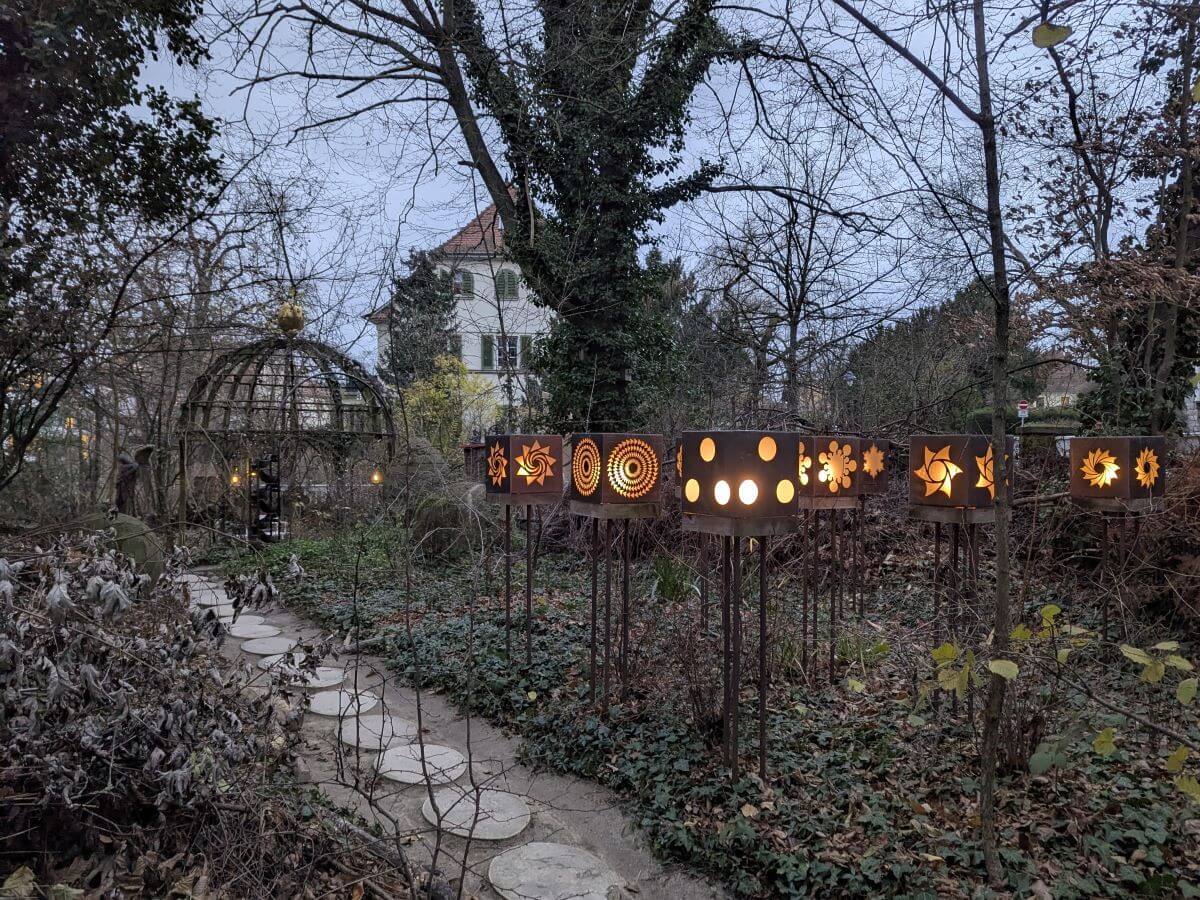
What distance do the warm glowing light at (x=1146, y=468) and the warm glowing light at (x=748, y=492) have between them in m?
3.57

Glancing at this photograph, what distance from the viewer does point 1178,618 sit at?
5.62 meters

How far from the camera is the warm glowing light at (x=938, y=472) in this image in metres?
3.99

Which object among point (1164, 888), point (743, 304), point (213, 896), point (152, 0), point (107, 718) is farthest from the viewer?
point (743, 304)

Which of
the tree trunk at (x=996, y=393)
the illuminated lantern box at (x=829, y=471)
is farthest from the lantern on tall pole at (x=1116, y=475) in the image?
the tree trunk at (x=996, y=393)

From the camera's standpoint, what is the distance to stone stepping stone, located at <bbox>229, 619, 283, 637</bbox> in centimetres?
649

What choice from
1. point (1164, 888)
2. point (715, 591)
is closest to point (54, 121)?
point (715, 591)

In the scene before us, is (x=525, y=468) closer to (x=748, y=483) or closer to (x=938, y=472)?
(x=748, y=483)

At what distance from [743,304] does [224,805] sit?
10907 millimetres

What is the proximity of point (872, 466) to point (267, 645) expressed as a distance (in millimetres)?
5585

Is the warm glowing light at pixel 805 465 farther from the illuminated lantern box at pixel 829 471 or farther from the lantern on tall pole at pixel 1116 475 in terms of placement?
the lantern on tall pole at pixel 1116 475

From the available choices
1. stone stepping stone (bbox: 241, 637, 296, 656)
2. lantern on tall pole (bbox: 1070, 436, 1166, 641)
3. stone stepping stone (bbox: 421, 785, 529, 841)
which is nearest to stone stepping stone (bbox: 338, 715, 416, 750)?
stone stepping stone (bbox: 421, 785, 529, 841)

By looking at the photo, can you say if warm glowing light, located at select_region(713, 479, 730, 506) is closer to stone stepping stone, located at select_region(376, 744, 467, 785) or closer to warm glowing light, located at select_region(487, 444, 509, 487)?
stone stepping stone, located at select_region(376, 744, 467, 785)

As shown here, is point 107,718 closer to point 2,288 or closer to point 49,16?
point 2,288

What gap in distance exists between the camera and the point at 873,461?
6.02 m
